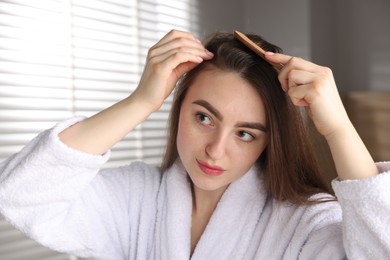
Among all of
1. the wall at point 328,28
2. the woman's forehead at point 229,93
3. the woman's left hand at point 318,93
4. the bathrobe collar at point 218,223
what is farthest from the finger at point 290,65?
the wall at point 328,28

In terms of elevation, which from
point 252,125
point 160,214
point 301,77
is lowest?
point 160,214

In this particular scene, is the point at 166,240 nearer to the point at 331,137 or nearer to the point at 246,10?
the point at 331,137

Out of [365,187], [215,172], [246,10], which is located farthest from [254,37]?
[246,10]

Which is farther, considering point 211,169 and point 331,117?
point 211,169

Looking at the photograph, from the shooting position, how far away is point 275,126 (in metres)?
1.01

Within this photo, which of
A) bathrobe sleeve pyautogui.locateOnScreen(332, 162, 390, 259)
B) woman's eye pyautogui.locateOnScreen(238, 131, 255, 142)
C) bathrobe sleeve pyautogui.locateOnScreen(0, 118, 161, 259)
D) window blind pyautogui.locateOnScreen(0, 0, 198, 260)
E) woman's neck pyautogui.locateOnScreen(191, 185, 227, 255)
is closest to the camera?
bathrobe sleeve pyautogui.locateOnScreen(332, 162, 390, 259)

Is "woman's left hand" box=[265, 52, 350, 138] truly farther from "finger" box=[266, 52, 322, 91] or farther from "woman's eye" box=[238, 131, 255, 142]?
"woman's eye" box=[238, 131, 255, 142]

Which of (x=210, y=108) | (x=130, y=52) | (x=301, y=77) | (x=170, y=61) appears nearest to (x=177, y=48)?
(x=170, y=61)

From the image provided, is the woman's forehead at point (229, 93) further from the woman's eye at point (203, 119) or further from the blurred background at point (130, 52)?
the blurred background at point (130, 52)

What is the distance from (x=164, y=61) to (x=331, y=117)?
31 centimetres

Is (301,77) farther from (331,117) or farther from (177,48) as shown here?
(177,48)

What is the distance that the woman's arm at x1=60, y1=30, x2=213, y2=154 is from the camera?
90 cm

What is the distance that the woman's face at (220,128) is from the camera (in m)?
0.97

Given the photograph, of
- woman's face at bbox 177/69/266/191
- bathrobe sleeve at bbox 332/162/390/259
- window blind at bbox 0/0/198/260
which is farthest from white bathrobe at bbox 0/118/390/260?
window blind at bbox 0/0/198/260
